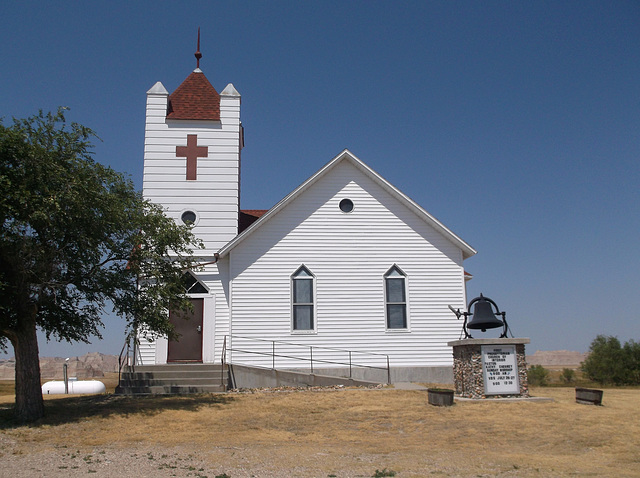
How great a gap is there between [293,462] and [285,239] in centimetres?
1102

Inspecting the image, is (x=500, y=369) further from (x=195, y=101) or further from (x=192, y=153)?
(x=195, y=101)

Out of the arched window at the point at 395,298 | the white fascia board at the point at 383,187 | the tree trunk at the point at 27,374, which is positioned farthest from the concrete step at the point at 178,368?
the arched window at the point at 395,298

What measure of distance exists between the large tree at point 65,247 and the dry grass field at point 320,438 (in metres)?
1.92

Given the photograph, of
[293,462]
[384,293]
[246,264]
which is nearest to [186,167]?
[246,264]

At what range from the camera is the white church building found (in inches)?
752

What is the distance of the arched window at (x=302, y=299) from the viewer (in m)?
19.3

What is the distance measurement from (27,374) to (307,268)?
9.46 metres

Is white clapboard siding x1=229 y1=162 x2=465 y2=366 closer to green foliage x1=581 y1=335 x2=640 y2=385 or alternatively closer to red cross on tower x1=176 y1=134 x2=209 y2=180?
red cross on tower x1=176 y1=134 x2=209 y2=180

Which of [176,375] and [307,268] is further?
[307,268]

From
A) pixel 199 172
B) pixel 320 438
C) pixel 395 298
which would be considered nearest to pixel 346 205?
pixel 395 298

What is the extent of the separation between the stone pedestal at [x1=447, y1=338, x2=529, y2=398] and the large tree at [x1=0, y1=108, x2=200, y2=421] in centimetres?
733

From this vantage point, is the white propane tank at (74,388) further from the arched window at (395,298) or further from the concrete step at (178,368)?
the arched window at (395,298)

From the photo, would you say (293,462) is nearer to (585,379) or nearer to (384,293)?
(384,293)

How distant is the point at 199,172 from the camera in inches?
818
